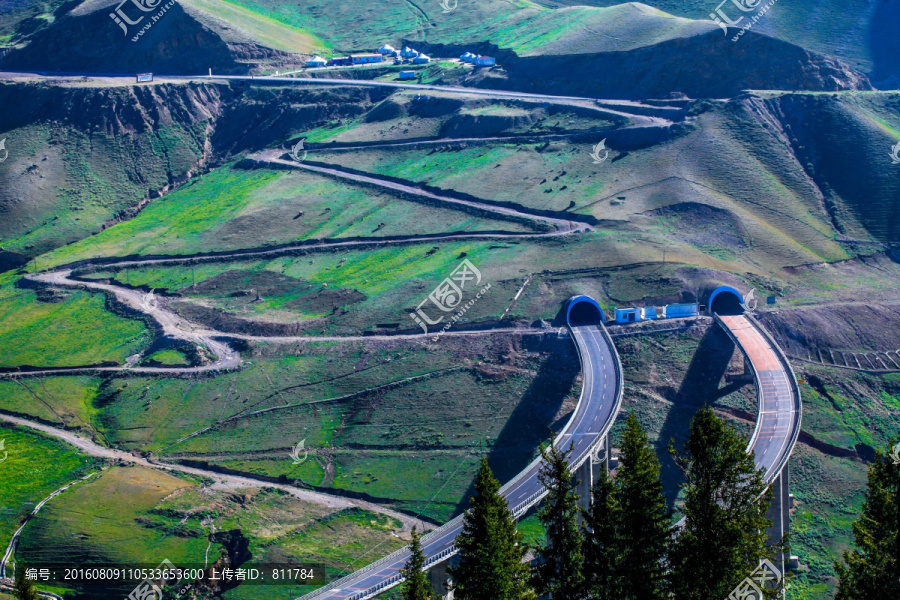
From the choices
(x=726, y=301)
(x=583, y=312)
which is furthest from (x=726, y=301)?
(x=583, y=312)

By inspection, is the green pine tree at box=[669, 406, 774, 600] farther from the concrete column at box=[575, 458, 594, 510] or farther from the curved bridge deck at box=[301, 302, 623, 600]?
the concrete column at box=[575, 458, 594, 510]

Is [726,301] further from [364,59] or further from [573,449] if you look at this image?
[364,59]

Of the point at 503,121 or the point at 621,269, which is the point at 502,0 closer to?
the point at 503,121

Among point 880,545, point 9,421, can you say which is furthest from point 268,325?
point 880,545

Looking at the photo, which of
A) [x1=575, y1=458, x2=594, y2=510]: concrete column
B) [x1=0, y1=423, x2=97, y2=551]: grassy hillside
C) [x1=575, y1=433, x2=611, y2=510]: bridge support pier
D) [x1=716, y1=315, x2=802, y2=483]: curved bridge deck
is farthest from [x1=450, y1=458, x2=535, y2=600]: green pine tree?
[x1=0, y1=423, x2=97, y2=551]: grassy hillside

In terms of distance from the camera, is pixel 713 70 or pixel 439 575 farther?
pixel 713 70

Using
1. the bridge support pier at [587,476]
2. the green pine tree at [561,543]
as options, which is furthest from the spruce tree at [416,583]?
the bridge support pier at [587,476]
